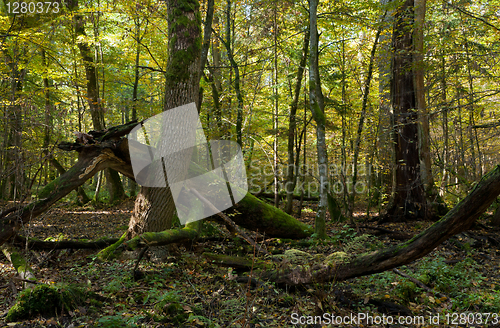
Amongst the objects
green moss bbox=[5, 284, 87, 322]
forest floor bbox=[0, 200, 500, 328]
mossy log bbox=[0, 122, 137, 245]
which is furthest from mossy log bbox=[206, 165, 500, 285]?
mossy log bbox=[0, 122, 137, 245]

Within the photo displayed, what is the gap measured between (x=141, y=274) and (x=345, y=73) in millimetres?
10072

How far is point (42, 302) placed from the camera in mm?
3359

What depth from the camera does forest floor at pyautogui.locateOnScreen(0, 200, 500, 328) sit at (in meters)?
3.47

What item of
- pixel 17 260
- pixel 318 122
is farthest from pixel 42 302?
pixel 318 122

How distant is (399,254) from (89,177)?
556 centimetres

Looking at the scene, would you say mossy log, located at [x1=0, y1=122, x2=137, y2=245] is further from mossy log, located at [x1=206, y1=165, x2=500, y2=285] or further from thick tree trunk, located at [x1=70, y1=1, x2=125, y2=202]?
thick tree trunk, located at [x1=70, y1=1, x2=125, y2=202]

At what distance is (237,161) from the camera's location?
35.2 feet

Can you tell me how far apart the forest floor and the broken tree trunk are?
1.72ft

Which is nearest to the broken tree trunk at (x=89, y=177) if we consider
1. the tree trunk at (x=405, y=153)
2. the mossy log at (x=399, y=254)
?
the mossy log at (x=399, y=254)

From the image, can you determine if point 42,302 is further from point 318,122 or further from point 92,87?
point 92,87

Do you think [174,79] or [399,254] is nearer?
[399,254]

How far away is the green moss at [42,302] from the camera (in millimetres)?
3248

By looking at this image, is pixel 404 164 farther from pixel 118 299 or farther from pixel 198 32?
pixel 118 299

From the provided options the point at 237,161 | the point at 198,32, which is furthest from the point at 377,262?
the point at 237,161
